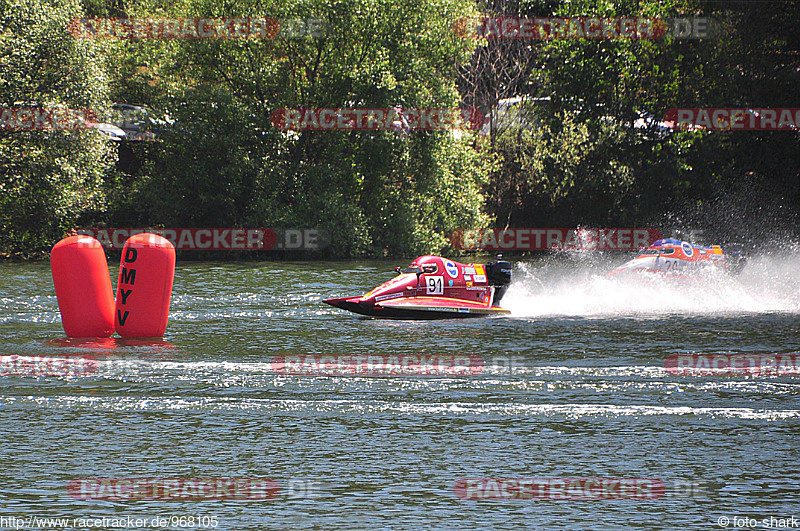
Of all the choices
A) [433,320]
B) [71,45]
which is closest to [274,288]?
[433,320]

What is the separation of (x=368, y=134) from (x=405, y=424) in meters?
34.7

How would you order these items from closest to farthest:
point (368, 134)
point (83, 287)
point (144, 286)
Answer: point (144, 286)
point (83, 287)
point (368, 134)

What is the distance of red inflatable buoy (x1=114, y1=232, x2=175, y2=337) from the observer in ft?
70.0

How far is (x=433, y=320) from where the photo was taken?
86.5 ft

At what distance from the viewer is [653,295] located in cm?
3056

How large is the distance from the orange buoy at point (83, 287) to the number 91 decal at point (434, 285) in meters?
7.77

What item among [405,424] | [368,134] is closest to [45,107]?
[368,134]

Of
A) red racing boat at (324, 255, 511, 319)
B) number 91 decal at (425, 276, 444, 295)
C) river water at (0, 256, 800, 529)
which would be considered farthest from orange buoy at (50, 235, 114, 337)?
number 91 decal at (425, 276, 444, 295)

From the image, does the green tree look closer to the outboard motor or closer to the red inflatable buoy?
the outboard motor

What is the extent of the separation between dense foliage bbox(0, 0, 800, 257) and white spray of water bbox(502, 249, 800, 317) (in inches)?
467

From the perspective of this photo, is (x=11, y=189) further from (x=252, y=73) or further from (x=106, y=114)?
(x=252, y=73)

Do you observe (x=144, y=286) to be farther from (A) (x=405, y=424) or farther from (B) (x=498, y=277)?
(B) (x=498, y=277)

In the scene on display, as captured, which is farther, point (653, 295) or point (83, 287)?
point (653, 295)

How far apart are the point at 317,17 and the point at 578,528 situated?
1567 inches
